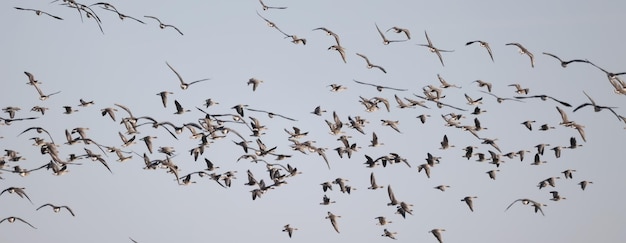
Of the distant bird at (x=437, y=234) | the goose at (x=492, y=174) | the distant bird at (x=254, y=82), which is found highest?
the distant bird at (x=254, y=82)

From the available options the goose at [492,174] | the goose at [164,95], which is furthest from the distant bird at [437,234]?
the goose at [164,95]

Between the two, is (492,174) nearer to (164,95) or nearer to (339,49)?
(339,49)

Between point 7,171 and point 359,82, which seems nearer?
point 359,82

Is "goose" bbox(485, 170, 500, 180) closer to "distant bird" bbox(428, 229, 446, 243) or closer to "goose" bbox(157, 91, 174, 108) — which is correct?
"distant bird" bbox(428, 229, 446, 243)

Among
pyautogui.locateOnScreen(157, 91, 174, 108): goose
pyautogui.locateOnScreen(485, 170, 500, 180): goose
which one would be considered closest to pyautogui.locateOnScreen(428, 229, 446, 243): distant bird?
pyautogui.locateOnScreen(485, 170, 500, 180): goose

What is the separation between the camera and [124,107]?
246 feet

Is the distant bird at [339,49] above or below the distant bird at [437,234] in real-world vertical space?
above

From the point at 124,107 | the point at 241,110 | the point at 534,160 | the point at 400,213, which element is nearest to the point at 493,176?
the point at 534,160

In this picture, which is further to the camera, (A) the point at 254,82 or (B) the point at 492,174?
(B) the point at 492,174

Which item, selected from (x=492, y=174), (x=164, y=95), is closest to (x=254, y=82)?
(x=164, y=95)

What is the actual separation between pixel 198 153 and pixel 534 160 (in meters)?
19.0

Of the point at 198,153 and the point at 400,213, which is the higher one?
the point at 198,153

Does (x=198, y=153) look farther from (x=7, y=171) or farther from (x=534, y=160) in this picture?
(x=534, y=160)

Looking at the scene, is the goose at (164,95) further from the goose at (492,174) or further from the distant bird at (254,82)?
the goose at (492,174)
